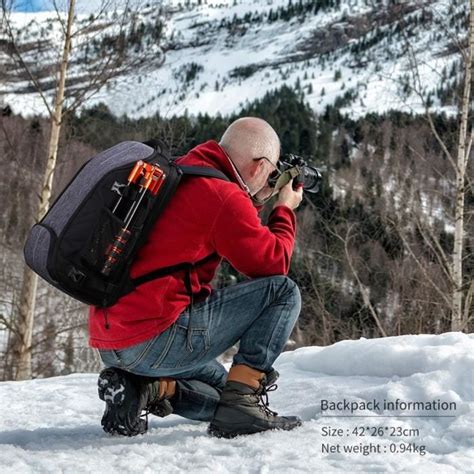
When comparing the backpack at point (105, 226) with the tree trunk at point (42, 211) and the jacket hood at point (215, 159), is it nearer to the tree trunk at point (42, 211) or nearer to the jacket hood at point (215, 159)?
the jacket hood at point (215, 159)

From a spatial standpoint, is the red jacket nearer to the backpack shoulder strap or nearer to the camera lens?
the backpack shoulder strap

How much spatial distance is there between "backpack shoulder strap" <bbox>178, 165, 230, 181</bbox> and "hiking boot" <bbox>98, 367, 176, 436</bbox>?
2.66ft

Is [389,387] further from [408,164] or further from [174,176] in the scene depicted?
[408,164]

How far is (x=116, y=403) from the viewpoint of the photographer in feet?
7.25

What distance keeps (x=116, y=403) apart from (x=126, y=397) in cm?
5

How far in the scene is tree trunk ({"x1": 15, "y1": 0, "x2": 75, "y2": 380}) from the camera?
7.12 m

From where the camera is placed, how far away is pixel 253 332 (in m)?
2.24

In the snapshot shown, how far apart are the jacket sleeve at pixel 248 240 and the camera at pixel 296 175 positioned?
24 cm

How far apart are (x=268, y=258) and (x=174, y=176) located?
0.44 m

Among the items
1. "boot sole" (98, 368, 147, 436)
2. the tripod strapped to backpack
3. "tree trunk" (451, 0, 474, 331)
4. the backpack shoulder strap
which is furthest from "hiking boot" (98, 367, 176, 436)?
"tree trunk" (451, 0, 474, 331)

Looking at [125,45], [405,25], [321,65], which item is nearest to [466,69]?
[405,25]

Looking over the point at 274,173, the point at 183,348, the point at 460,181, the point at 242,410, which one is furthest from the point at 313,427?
the point at 460,181

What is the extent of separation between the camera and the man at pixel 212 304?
1.98 m

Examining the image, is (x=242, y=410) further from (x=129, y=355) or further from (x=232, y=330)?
(x=129, y=355)
